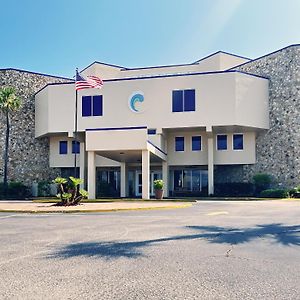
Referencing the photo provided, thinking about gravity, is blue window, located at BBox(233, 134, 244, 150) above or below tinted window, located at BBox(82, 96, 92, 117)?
below

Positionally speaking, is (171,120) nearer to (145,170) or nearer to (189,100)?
(189,100)

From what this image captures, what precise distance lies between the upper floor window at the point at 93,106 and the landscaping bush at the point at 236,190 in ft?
44.4

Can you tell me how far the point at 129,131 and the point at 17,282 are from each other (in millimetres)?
22056

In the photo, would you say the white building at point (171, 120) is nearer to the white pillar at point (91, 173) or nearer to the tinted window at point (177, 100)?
the tinted window at point (177, 100)

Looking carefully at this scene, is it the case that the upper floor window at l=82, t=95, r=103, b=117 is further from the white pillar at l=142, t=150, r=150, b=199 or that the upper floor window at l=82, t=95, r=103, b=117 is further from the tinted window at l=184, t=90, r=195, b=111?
the white pillar at l=142, t=150, r=150, b=199

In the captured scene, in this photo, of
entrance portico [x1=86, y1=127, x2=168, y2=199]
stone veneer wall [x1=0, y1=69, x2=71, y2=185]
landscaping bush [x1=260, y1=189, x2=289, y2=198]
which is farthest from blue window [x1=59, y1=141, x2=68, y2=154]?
landscaping bush [x1=260, y1=189, x2=289, y2=198]

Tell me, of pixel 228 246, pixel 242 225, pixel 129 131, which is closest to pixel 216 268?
pixel 228 246

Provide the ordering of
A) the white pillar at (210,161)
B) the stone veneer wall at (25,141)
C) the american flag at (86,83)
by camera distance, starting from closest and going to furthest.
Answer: the american flag at (86,83)
the white pillar at (210,161)
the stone veneer wall at (25,141)

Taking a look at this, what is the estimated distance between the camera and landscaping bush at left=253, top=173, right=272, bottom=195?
35656mm

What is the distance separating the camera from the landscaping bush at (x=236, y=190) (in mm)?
35656

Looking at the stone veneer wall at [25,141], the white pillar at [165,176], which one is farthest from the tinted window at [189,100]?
the stone veneer wall at [25,141]

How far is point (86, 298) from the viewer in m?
4.93

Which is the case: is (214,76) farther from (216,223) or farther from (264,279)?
(264,279)

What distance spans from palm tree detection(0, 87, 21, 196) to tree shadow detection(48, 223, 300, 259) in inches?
1246
